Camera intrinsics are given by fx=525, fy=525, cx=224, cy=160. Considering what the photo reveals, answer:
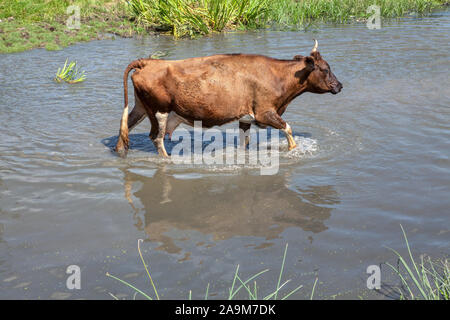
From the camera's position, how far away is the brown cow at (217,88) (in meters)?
6.45

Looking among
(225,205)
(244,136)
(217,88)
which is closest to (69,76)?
(244,136)

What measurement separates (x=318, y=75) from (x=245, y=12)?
9.68m

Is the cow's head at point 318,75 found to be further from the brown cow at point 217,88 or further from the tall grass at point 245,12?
the tall grass at point 245,12

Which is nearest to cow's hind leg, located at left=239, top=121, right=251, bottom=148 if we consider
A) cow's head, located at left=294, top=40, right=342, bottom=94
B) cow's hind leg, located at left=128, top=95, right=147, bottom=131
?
cow's head, located at left=294, top=40, right=342, bottom=94

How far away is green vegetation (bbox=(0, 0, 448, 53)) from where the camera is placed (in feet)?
48.9

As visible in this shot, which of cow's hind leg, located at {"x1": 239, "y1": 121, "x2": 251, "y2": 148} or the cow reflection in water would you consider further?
cow's hind leg, located at {"x1": 239, "y1": 121, "x2": 251, "y2": 148}

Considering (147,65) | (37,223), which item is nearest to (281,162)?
(147,65)

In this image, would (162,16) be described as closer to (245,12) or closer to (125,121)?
(245,12)

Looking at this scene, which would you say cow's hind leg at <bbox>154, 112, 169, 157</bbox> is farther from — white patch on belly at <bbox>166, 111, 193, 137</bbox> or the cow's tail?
the cow's tail

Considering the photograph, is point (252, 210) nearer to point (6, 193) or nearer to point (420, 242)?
point (420, 242)

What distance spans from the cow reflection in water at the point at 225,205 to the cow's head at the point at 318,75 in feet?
5.15

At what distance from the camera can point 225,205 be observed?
17.6 ft

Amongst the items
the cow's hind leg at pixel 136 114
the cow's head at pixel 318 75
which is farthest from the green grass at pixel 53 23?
the cow's head at pixel 318 75

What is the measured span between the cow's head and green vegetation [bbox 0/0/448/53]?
8672mm
